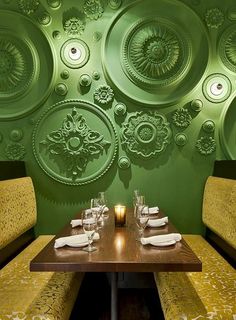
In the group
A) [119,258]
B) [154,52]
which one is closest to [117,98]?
[154,52]

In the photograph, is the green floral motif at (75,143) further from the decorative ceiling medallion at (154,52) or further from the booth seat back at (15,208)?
the decorative ceiling medallion at (154,52)

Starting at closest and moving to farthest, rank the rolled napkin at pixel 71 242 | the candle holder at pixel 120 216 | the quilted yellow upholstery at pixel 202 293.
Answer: the quilted yellow upholstery at pixel 202 293, the rolled napkin at pixel 71 242, the candle holder at pixel 120 216

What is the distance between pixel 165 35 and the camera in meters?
3.05

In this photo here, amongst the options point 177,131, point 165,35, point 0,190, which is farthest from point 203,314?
point 165,35

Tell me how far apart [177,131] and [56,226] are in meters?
1.61

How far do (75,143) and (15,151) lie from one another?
628 millimetres

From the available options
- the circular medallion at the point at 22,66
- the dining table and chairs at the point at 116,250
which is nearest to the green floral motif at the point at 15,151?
the circular medallion at the point at 22,66

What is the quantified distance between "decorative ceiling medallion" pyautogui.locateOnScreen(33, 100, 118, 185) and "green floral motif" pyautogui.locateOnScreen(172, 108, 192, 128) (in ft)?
2.12

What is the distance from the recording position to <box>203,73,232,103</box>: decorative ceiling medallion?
305 cm

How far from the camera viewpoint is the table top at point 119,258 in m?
1.46

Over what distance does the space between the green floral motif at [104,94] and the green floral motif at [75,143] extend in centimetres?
26

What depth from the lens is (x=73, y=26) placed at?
Result: 119 inches

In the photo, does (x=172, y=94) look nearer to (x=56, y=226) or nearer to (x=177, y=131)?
(x=177, y=131)

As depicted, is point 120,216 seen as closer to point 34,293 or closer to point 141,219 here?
point 141,219
